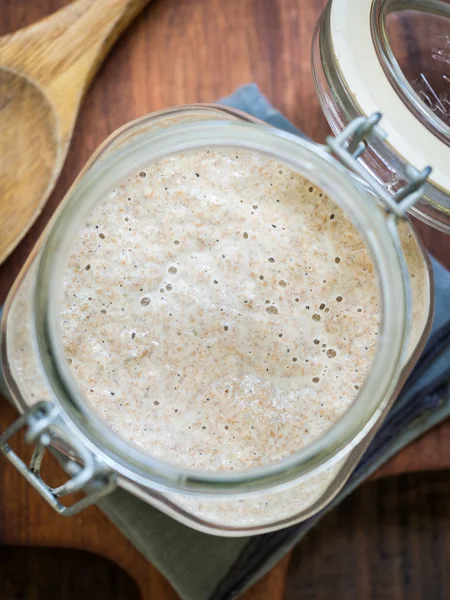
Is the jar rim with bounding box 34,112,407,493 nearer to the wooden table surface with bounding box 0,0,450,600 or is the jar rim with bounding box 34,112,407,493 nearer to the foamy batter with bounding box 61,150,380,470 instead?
the foamy batter with bounding box 61,150,380,470

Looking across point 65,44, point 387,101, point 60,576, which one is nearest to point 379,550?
point 60,576

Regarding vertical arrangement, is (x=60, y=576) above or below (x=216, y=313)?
below

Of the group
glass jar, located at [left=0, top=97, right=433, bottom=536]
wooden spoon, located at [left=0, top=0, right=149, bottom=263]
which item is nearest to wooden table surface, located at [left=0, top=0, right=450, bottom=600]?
wooden spoon, located at [left=0, top=0, right=149, bottom=263]

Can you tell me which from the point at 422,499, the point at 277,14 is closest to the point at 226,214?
the point at 277,14

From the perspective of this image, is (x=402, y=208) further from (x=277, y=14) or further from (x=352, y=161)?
(x=277, y=14)

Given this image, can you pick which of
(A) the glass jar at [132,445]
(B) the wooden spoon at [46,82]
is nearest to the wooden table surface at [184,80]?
(B) the wooden spoon at [46,82]

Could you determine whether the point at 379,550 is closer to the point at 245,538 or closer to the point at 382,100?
the point at 245,538

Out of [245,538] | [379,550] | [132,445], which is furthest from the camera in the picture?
[379,550]

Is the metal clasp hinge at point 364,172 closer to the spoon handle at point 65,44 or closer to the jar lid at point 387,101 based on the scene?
the jar lid at point 387,101
